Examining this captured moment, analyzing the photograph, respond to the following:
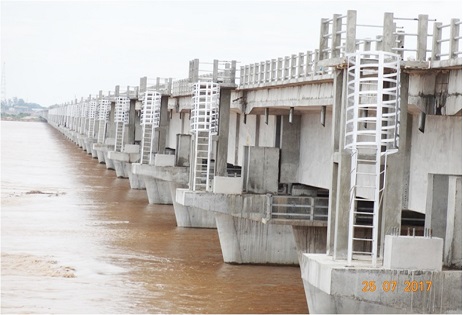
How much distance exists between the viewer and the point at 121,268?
3125cm

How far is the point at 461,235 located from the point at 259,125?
20.3 meters

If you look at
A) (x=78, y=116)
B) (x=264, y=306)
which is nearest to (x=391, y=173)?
(x=264, y=306)

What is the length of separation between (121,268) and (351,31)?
13.5 m

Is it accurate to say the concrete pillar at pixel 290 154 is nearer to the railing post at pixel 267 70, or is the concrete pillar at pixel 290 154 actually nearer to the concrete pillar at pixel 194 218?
the railing post at pixel 267 70

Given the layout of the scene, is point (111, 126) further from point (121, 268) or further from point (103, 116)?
point (121, 268)

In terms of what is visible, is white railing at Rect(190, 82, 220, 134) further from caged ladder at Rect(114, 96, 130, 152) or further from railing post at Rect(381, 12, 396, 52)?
caged ladder at Rect(114, 96, 130, 152)

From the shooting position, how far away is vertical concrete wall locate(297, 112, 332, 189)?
3095 cm

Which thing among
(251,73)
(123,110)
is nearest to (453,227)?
(251,73)

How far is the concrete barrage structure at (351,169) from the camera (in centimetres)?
1858

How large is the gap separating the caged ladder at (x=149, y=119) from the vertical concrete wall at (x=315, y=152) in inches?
766

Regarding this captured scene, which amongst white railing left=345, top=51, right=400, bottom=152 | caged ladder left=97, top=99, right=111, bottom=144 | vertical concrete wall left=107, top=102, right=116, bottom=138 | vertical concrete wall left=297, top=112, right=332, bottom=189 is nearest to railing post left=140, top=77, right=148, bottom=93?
vertical concrete wall left=107, top=102, right=116, bottom=138

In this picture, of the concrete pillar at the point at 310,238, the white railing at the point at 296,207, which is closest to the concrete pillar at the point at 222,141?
the white railing at the point at 296,207

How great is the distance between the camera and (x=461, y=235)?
778 inches

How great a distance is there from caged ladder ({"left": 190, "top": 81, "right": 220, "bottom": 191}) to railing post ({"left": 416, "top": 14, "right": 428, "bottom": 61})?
15.5m
